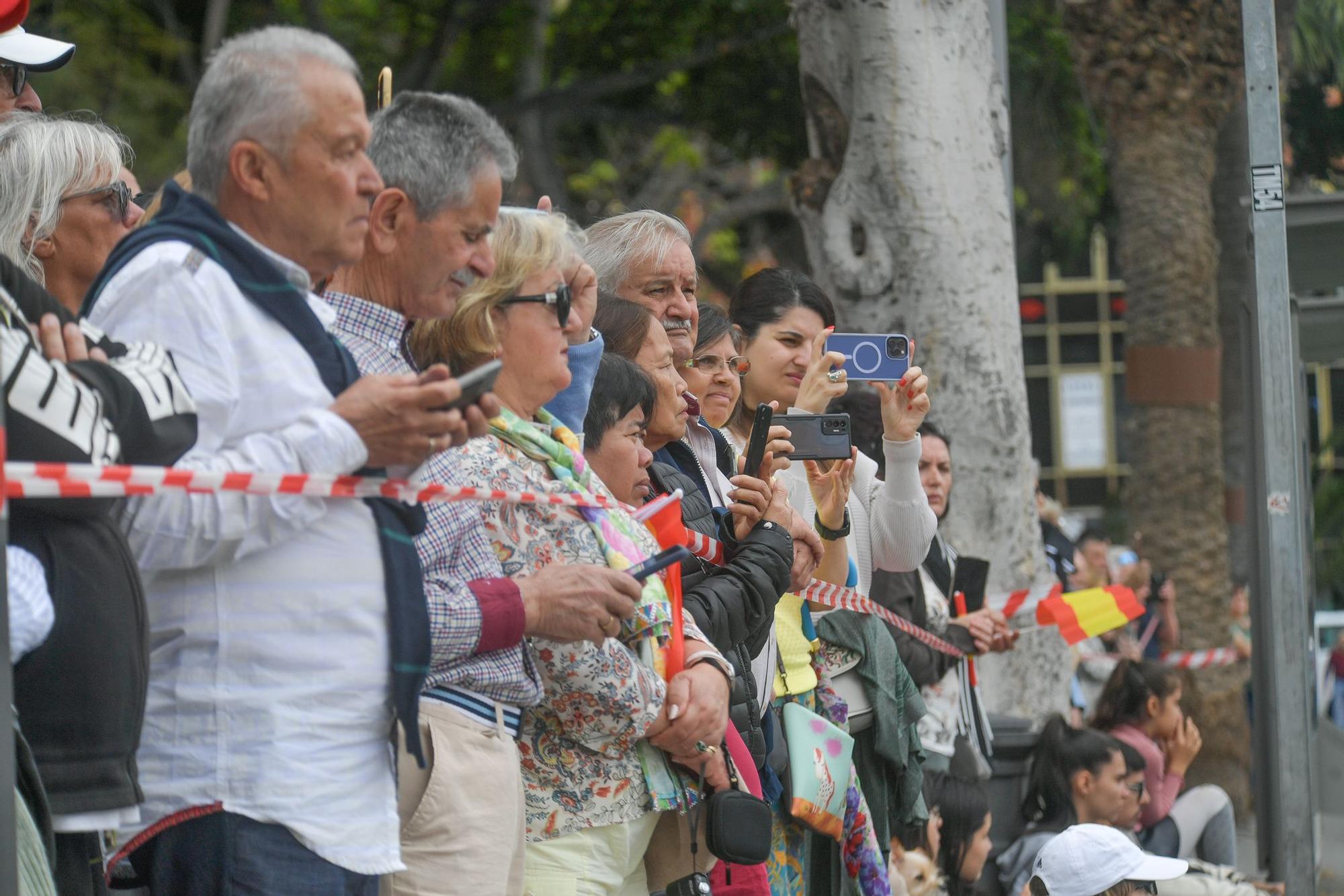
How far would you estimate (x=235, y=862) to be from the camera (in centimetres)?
248

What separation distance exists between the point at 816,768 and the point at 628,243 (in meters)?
1.48

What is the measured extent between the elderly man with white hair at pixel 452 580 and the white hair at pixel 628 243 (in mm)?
1488

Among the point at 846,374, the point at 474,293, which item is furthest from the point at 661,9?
the point at 474,293

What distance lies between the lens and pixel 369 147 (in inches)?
118

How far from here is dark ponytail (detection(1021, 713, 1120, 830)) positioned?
260 inches

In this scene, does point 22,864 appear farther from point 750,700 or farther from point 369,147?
point 750,700

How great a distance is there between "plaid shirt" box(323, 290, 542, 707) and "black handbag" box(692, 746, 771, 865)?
2.49 feet

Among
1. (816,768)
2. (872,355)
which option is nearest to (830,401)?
(872,355)

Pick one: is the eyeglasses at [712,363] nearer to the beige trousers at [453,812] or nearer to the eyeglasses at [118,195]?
the eyeglasses at [118,195]

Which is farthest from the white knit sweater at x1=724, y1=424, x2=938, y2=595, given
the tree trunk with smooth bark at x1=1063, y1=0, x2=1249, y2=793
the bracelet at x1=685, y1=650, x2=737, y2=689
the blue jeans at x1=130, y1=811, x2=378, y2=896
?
the tree trunk with smooth bark at x1=1063, y1=0, x2=1249, y2=793

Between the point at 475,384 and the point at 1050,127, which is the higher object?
the point at 1050,127

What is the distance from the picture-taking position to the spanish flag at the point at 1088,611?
7.35m

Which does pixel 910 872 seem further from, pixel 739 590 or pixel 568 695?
pixel 568 695

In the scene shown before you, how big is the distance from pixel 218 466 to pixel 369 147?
0.77 metres
